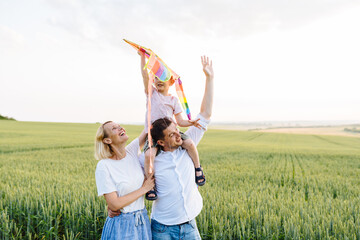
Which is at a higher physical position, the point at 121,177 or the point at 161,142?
the point at 161,142

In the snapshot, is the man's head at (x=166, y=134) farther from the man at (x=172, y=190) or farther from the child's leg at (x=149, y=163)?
the child's leg at (x=149, y=163)

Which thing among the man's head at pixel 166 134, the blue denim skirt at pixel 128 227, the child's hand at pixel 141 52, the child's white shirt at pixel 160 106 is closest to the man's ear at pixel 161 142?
the man's head at pixel 166 134

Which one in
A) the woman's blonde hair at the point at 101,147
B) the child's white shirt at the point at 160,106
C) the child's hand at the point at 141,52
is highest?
the child's hand at the point at 141,52

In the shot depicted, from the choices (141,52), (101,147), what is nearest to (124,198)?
(101,147)

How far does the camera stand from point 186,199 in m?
2.40

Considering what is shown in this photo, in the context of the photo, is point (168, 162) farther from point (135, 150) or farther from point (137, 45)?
point (137, 45)

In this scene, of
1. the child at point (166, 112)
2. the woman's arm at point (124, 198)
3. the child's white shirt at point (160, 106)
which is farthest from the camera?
the child's white shirt at point (160, 106)

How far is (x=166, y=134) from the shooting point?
239 centimetres

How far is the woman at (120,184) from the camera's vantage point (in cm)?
233

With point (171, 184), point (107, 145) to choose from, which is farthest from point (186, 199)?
point (107, 145)

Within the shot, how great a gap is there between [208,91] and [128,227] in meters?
1.53

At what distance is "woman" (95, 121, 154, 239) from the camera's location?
2.33 m

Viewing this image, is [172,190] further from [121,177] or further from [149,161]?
[121,177]

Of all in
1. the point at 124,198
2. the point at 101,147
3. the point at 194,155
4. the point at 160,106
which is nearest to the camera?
the point at 124,198
